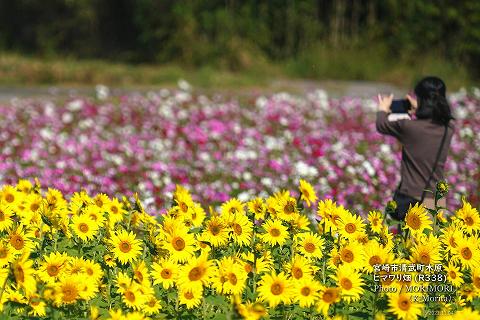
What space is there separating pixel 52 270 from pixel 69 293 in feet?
0.92

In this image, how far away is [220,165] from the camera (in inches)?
292

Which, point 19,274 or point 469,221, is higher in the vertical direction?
point 19,274

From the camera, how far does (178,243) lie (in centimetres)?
312

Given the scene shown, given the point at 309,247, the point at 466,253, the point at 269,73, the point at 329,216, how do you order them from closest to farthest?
1. the point at 466,253
2. the point at 309,247
3. the point at 329,216
4. the point at 269,73

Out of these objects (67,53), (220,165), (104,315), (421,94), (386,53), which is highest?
(421,94)

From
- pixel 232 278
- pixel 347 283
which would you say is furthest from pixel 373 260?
pixel 232 278

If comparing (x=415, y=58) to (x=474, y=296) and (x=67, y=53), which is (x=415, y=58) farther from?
(x=474, y=296)

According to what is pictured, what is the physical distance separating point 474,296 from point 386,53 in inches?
728

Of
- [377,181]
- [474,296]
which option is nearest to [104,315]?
[474,296]

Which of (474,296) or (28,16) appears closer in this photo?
(474,296)

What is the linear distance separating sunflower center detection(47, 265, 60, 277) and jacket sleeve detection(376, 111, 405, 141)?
2469 millimetres

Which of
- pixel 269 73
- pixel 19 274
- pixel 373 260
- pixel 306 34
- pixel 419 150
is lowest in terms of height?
pixel 269 73

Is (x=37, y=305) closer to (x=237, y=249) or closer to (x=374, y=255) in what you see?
(x=237, y=249)

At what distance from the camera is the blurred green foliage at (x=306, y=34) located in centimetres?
1956
